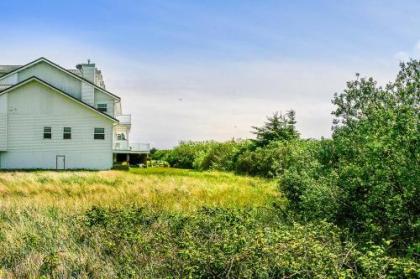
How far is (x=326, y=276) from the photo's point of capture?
6.25 m

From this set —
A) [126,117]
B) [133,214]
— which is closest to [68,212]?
[133,214]

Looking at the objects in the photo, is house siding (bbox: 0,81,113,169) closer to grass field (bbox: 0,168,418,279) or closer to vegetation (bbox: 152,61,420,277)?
grass field (bbox: 0,168,418,279)

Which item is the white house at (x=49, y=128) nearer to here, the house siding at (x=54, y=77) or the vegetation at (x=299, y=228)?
the house siding at (x=54, y=77)

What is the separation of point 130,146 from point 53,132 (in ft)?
29.9

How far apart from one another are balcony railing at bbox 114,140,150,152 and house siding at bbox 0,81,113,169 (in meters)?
6.11

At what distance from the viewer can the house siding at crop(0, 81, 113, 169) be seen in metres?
40.0

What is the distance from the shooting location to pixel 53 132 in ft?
133

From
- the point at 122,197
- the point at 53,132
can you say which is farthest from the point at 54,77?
the point at 122,197

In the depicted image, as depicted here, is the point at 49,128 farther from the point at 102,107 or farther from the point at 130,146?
the point at 130,146

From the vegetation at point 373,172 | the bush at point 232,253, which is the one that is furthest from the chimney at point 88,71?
the bush at point 232,253

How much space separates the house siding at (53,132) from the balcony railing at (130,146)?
611 centimetres

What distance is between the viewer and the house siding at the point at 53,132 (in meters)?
40.0

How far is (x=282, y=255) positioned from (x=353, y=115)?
6.39 meters

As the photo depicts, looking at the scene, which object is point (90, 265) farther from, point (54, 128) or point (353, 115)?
Answer: point (54, 128)
